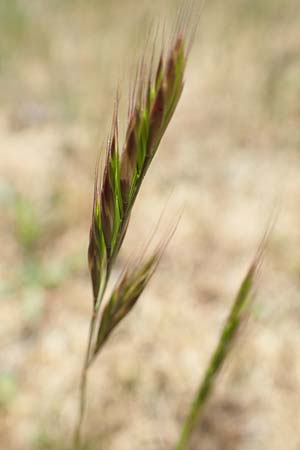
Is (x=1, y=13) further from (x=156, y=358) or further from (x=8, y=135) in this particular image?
(x=156, y=358)

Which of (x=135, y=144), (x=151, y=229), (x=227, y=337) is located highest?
(x=135, y=144)

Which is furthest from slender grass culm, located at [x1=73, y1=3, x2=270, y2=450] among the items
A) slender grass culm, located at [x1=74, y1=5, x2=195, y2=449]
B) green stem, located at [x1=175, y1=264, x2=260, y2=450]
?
green stem, located at [x1=175, y1=264, x2=260, y2=450]

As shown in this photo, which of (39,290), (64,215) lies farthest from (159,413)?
(64,215)

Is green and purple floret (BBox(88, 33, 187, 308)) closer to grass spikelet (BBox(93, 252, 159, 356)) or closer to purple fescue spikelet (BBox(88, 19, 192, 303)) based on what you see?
purple fescue spikelet (BBox(88, 19, 192, 303))

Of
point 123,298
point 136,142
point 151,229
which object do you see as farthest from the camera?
point 151,229

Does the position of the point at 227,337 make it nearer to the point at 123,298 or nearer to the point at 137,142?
the point at 123,298

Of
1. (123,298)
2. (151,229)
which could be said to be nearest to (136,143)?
(123,298)

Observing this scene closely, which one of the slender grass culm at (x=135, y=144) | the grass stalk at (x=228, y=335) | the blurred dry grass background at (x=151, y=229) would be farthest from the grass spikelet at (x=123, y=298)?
the blurred dry grass background at (x=151, y=229)
